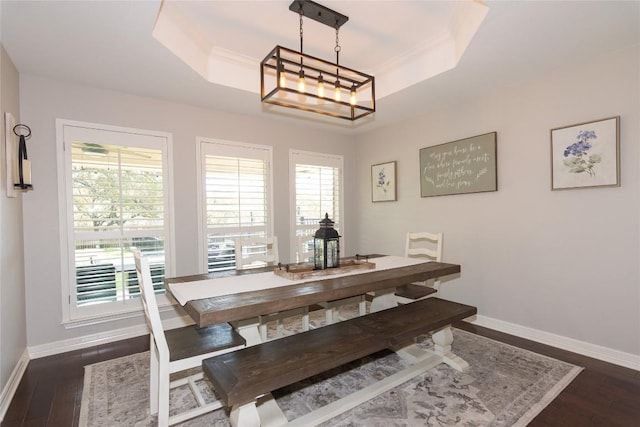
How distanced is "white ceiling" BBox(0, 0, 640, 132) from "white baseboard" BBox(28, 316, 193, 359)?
2.28 metres

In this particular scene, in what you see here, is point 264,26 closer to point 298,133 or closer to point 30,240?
point 298,133

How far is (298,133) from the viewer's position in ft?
13.7

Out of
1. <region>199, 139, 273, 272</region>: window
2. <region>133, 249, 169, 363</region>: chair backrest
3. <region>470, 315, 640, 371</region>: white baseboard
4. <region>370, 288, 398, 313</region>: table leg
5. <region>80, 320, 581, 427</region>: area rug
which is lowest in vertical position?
<region>80, 320, 581, 427</region>: area rug

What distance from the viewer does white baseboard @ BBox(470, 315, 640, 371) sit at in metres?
2.36

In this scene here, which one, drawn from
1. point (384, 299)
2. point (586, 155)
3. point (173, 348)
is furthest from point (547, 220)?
point (173, 348)

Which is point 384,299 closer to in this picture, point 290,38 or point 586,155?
point 586,155

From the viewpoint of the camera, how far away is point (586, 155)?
8.25 ft

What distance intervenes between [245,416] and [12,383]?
183cm

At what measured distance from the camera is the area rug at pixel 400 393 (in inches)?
72.1

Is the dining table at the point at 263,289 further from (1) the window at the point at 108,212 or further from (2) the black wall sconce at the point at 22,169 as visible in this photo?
(2) the black wall sconce at the point at 22,169

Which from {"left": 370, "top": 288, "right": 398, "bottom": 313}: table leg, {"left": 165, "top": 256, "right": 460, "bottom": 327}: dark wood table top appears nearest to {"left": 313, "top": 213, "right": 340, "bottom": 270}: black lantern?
{"left": 165, "top": 256, "right": 460, "bottom": 327}: dark wood table top

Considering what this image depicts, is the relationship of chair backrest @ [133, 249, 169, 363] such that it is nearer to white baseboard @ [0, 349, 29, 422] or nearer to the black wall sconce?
white baseboard @ [0, 349, 29, 422]

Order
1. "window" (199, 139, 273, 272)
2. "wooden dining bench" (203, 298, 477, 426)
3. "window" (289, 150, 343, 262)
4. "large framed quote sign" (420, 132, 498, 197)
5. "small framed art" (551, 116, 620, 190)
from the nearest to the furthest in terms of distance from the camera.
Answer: "wooden dining bench" (203, 298, 477, 426)
"small framed art" (551, 116, 620, 190)
"large framed quote sign" (420, 132, 498, 197)
"window" (199, 139, 273, 272)
"window" (289, 150, 343, 262)

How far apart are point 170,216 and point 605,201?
12.6 ft
